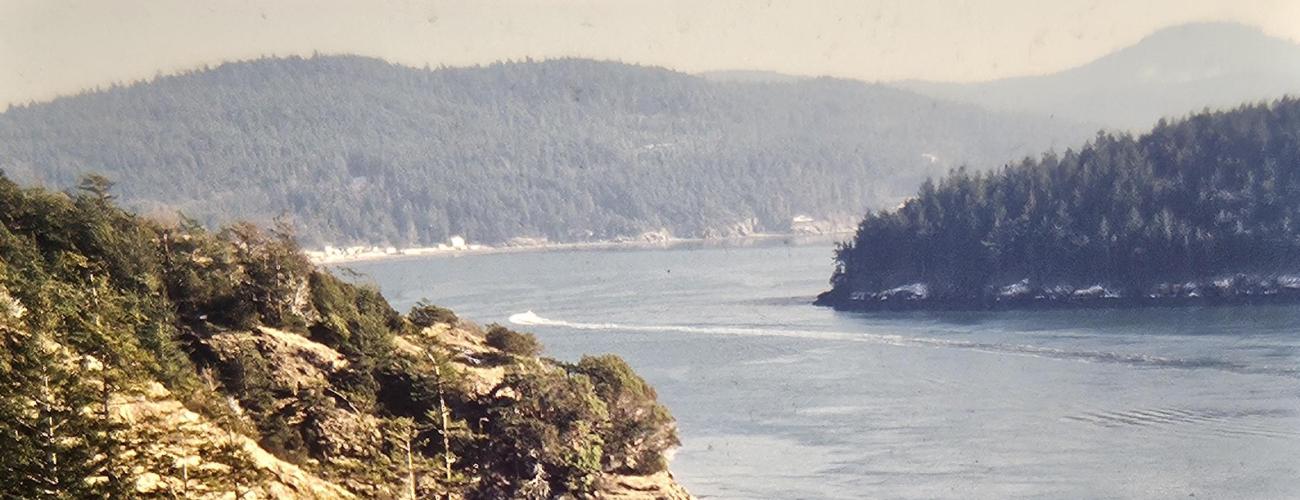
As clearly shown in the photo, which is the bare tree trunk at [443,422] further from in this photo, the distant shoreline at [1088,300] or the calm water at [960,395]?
the distant shoreline at [1088,300]

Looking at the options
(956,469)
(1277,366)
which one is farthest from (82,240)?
(1277,366)

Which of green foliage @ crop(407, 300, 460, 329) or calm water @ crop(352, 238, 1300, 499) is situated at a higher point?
green foliage @ crop(407, 300, 460, 329)

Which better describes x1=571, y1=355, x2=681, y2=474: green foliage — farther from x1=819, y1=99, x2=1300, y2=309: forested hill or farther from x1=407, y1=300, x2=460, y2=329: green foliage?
x1=819, y1=99, x2=1300, y2=309: forested hill

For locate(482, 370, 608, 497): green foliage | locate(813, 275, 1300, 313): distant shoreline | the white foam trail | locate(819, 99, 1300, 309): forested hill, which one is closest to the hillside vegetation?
locate(482, 370, 608, 497): green foliage

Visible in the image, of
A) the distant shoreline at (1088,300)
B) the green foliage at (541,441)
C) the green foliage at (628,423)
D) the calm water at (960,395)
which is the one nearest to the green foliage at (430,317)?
the green foliage at (628,423)

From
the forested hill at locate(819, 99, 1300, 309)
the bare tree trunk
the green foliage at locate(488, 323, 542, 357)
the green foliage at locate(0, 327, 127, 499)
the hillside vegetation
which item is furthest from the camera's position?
the forested hill at locate(819, 99, 1300, 309)
